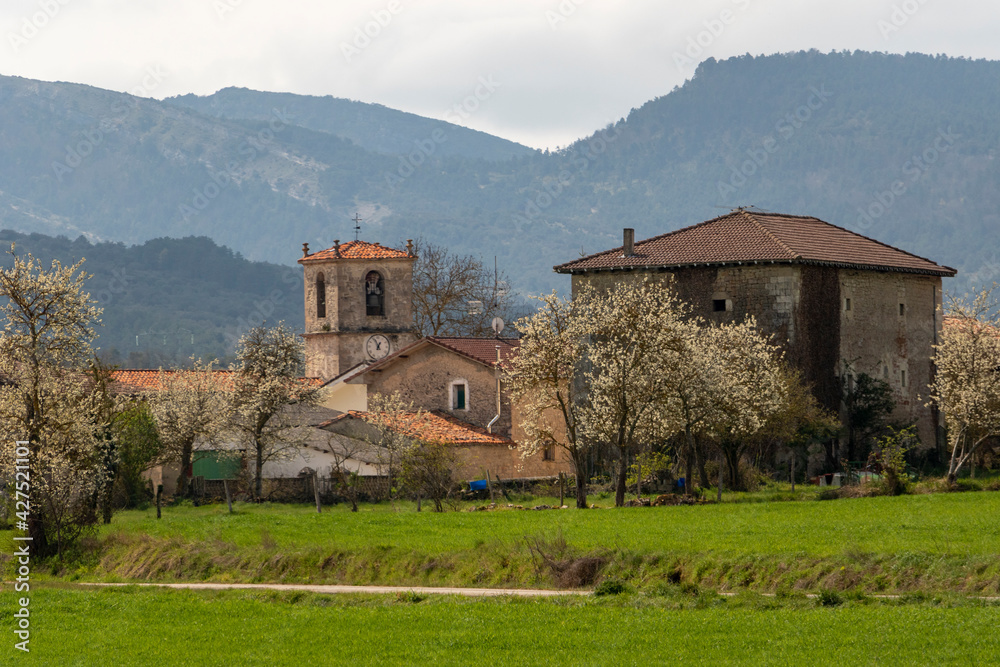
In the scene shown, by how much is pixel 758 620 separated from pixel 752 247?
3373 cm

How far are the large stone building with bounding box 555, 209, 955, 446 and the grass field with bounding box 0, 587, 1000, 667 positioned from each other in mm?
29655

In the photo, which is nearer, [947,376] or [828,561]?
[828,561]

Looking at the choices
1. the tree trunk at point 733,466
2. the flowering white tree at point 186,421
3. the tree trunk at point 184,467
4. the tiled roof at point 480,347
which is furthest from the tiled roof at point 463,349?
the tree trunk at point 733,466

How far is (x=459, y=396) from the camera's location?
2295 inches

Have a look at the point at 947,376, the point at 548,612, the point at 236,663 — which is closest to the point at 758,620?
the point at 548,612

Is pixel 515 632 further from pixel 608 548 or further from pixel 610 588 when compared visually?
pixel 608 548

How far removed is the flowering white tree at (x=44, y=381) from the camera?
3125 cm

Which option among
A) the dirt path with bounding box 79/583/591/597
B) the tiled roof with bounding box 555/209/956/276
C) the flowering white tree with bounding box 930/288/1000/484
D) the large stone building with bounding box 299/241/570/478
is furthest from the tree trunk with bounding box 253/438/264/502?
the flowering white tree with bounding box 930/288/1000/484

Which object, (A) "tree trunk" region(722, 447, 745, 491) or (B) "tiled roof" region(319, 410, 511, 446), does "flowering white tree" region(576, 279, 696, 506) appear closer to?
(A) "tree trunk" region(722, 447, 745, 491)

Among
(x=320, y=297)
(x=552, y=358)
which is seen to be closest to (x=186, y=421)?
(x=552, y=358)

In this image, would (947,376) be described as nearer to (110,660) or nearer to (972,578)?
(972,578)

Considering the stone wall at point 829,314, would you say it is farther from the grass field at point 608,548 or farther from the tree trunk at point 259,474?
the grass field at point 608,548

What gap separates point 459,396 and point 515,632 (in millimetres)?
38835

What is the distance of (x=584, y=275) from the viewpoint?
54156mm
